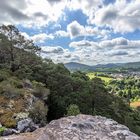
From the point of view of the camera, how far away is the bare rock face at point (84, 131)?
44.9ft

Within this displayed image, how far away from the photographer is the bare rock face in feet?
44.9

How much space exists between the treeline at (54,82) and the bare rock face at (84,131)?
39203mm

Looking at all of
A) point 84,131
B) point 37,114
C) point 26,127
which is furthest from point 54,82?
point 84,131

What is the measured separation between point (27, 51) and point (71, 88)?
14.9 m

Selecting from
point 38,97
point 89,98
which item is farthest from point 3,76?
point 89,98

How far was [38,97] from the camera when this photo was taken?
4431 centimetres

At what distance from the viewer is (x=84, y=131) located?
1413cm

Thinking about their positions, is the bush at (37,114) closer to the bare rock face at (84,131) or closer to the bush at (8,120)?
the bush at (8,120)

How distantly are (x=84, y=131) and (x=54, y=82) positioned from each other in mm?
44966

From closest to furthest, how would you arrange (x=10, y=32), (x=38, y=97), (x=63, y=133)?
(x=63, y=133) → (x=38, y=97) → (x=10, y=32)

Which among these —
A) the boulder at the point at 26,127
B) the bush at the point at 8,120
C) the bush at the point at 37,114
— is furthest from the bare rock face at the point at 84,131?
the bush at the point at 37,114

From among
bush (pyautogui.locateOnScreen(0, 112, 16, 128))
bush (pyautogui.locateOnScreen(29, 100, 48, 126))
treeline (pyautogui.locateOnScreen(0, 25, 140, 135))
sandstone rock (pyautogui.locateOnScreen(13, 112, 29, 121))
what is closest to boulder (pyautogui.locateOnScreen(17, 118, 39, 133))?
bush (pyautogui.locateOnScreen(0, 112, 16, 128))

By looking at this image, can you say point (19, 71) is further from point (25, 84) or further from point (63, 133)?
point (63, 133)

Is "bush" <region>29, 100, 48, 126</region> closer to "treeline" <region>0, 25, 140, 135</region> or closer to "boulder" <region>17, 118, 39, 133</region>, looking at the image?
"boulder" <region>17, 118, 39, 133</region>
